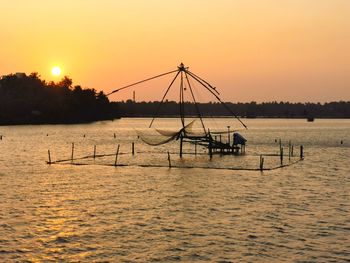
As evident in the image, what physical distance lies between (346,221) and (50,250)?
13873 mm

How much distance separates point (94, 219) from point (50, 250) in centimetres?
555

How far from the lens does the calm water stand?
19.6 metres

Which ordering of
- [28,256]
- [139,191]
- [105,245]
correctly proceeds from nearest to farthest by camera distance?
[28,256] → [105,245] → [139,191]

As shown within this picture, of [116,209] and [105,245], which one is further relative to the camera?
[116,209]

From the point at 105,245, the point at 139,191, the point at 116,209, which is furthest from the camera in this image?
the point at 139,191

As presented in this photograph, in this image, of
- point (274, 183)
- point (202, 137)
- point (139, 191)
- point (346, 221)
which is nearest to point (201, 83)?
point (202, 137)

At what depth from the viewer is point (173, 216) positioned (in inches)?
1030

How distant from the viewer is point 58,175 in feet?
138

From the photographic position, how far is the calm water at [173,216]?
19.6 m

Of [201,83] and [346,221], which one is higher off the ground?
[201,83]

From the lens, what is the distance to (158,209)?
27.9m

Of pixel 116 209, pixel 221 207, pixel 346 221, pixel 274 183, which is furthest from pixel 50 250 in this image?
pixel 274 183

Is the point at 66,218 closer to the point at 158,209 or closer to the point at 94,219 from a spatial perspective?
the point at 94,219

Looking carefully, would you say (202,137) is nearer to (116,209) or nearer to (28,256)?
(116,209)
